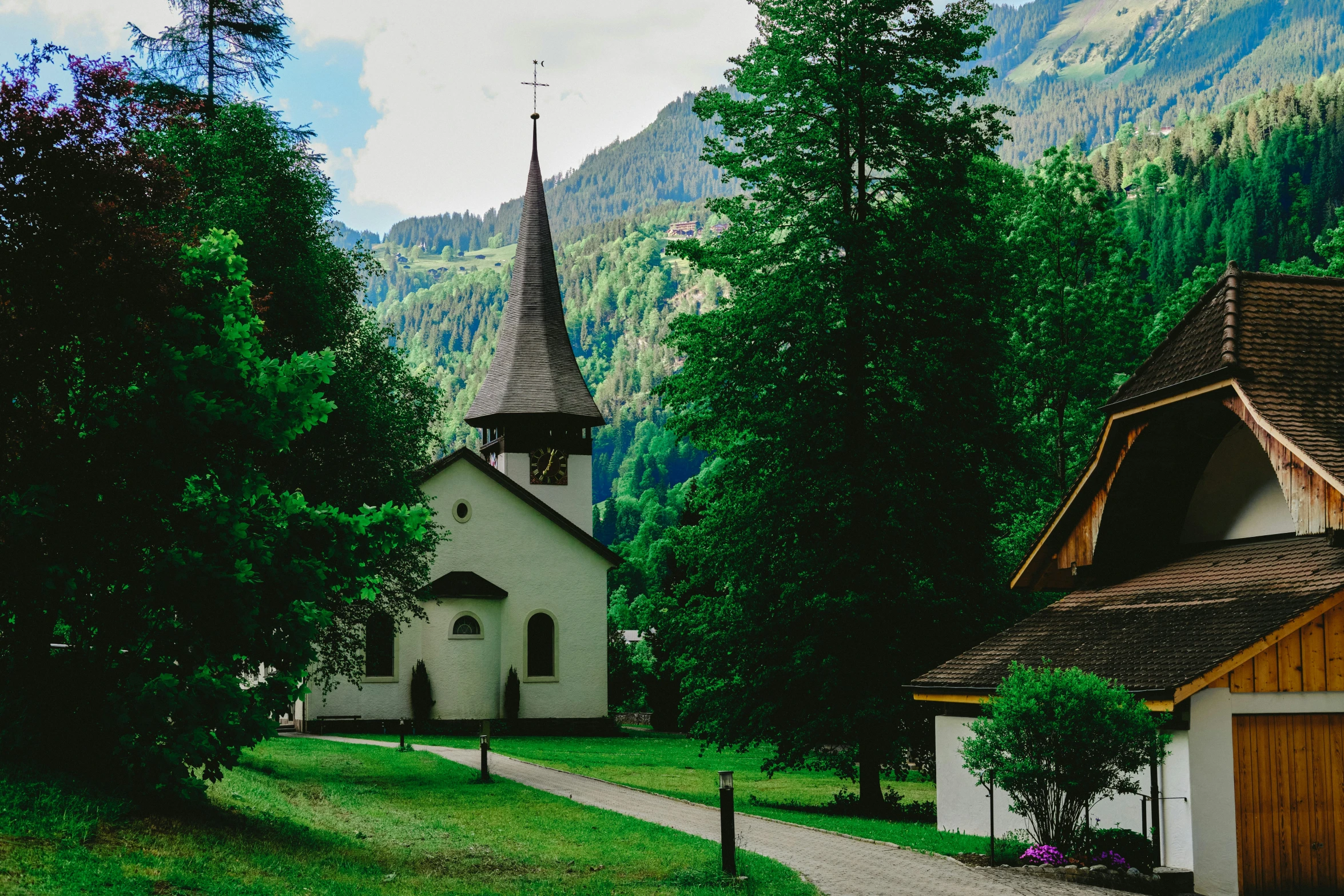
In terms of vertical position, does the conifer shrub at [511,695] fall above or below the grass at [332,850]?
below

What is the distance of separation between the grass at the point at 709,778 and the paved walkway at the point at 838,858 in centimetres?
63

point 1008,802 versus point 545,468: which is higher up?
point 545,468

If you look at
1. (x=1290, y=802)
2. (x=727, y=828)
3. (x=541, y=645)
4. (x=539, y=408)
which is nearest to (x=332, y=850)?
(x=727, y=828)

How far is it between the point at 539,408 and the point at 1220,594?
35.8 meters

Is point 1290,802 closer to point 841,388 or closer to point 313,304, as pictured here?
point 841,388

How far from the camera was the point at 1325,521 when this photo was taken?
13.8 m

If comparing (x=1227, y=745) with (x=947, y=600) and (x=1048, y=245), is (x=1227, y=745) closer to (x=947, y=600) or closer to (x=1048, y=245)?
(x=947, y=600)

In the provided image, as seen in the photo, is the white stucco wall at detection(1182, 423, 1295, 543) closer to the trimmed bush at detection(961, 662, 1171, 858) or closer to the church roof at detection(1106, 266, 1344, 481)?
the church roof at detection(1106, 266, 1344, 481)

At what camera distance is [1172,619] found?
49.6 ft

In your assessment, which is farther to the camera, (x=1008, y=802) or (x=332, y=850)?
(x=1008, y=802)

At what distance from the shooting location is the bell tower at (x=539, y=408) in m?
49.0

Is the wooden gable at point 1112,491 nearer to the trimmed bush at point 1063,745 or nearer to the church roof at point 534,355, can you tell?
the trimmed bush at point 1063,745

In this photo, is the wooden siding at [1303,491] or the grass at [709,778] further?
the grass at [709,778]

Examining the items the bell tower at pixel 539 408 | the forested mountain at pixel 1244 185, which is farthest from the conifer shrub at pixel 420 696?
the forested mountain at pixel 1244 185
